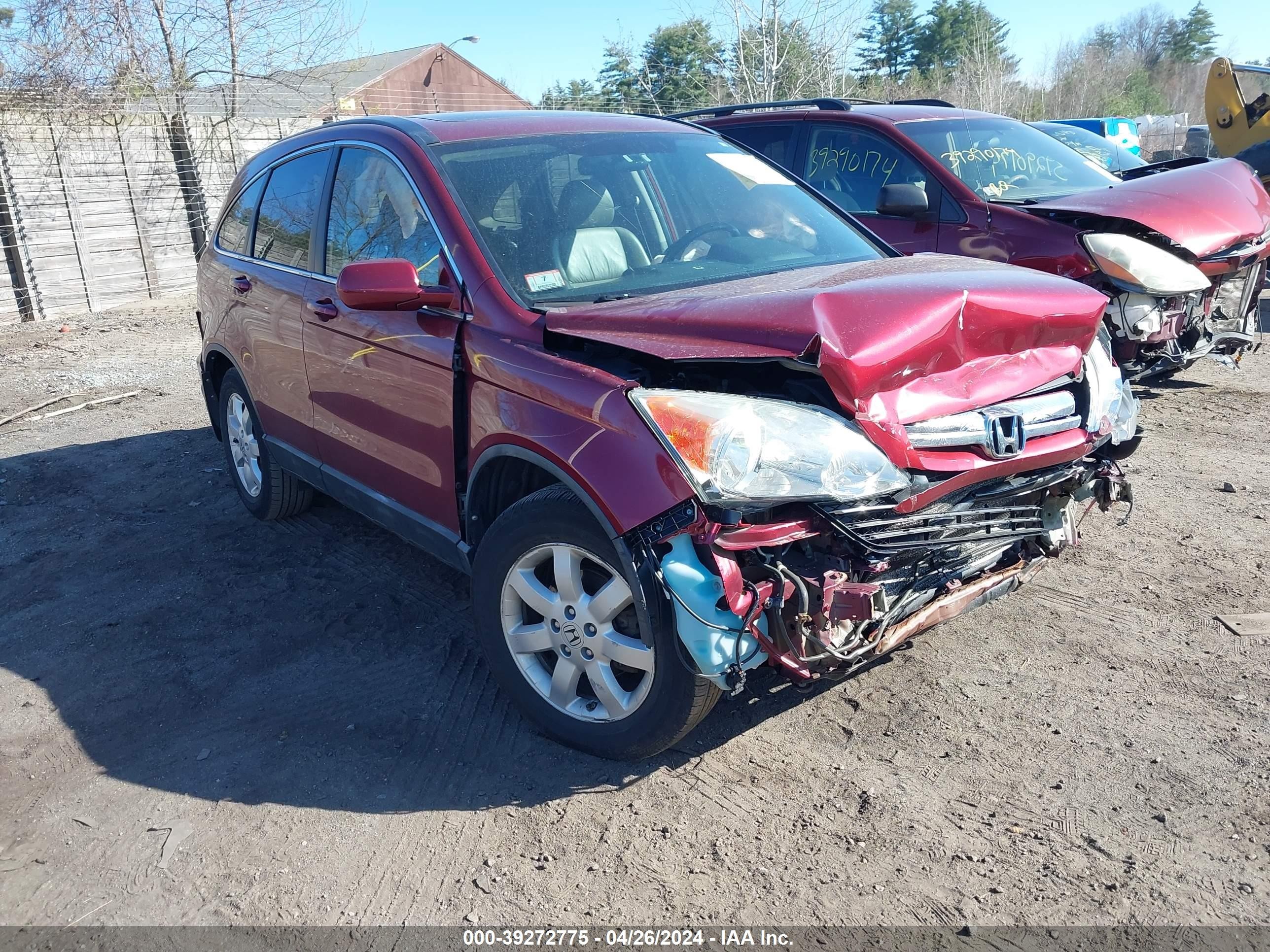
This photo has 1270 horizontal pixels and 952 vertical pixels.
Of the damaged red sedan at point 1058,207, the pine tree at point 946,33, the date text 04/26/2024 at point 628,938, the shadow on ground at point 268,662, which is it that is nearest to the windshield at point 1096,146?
the damaged red sedan at point 1058,207

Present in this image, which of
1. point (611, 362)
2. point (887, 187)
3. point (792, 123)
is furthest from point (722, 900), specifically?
point (792, 123)

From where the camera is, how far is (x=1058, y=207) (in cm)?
585

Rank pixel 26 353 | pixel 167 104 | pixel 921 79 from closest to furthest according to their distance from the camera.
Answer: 1. pixel 26 353
2. pixel 167 104
3. pixel 921 79

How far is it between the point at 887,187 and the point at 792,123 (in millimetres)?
1407

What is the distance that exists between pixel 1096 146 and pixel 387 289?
7574mm

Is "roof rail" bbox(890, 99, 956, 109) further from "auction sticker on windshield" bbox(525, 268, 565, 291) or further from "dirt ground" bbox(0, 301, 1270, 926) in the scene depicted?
"auction sticker on windshield" bbox(525, 268, 565, 291)

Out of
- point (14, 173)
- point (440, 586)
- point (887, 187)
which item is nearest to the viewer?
point (440, 586)

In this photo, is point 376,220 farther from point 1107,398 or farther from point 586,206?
point 1107,398

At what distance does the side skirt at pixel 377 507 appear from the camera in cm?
366

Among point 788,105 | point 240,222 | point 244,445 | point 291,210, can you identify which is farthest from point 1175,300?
point 244,445

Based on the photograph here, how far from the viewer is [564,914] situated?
2.56 meters

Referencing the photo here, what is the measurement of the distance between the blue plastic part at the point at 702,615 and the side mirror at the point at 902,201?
4.12 m

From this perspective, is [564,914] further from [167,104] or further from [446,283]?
[167,104]

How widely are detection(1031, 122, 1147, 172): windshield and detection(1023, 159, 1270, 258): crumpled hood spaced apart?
2021 mm
